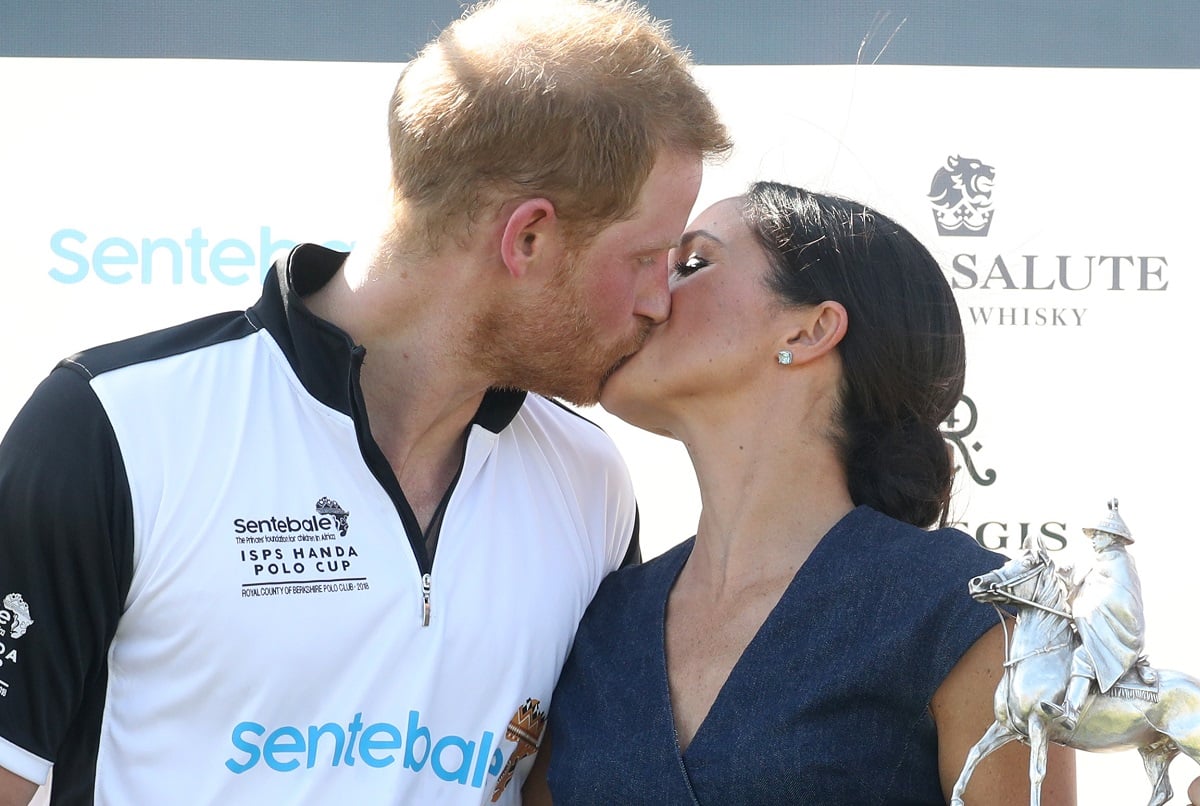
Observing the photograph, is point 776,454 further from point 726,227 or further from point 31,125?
point 31,125

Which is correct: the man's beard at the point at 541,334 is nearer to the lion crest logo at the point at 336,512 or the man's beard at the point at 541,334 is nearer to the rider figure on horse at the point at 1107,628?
the lion crest logo at the point at 336,512

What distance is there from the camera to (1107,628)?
4.46ft

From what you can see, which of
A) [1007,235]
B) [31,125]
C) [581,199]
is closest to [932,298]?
[581,199]

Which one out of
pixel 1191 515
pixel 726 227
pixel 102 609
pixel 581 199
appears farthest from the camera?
pixel 1191 515

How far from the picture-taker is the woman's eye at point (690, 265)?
217 cm

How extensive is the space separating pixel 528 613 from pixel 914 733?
1.95 ft

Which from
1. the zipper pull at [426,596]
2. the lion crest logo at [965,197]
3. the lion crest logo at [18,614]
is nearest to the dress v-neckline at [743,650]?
the zipper pull at [426,596]

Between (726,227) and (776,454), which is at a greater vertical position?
(726,227)

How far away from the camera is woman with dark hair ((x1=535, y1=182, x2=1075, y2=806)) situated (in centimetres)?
180

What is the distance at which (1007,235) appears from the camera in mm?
3105

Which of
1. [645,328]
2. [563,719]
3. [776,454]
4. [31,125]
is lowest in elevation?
[563,719]

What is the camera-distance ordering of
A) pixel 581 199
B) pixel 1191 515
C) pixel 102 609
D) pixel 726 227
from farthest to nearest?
pixel 1191 515
pixel 726 227
pixel 581 199
pixel 102 609

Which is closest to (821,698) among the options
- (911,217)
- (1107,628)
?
(1107,628)

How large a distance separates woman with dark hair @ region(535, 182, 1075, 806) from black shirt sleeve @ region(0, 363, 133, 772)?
70 centimetres
